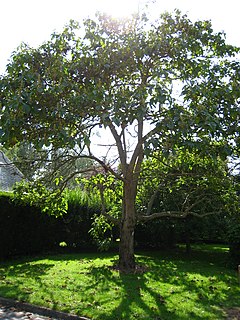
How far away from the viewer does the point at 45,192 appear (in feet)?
38.4

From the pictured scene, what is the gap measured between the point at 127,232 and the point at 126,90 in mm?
4651

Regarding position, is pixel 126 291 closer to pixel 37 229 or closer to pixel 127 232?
pixel 127 232

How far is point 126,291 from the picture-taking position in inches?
302

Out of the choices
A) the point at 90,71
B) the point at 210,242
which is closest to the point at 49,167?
the point at 90,71

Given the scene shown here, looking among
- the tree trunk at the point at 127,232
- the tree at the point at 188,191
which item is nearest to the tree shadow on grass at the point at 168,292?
the tree trunk at the point at 127,232

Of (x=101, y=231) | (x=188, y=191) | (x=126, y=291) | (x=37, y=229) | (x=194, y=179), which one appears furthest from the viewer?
(x=37, y=229)

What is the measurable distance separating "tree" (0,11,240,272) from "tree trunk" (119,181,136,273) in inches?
1.2

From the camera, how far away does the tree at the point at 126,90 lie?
662 cm

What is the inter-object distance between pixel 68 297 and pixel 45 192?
5.09 meters

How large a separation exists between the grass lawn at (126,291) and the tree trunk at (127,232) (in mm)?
493

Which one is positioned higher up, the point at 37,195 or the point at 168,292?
the point at 37,195

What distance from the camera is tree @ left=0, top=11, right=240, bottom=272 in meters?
6.62

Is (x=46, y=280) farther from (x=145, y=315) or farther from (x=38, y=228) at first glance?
(x=38, y=228)

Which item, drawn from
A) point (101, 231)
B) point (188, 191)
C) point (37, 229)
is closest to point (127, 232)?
point (188, 191)
